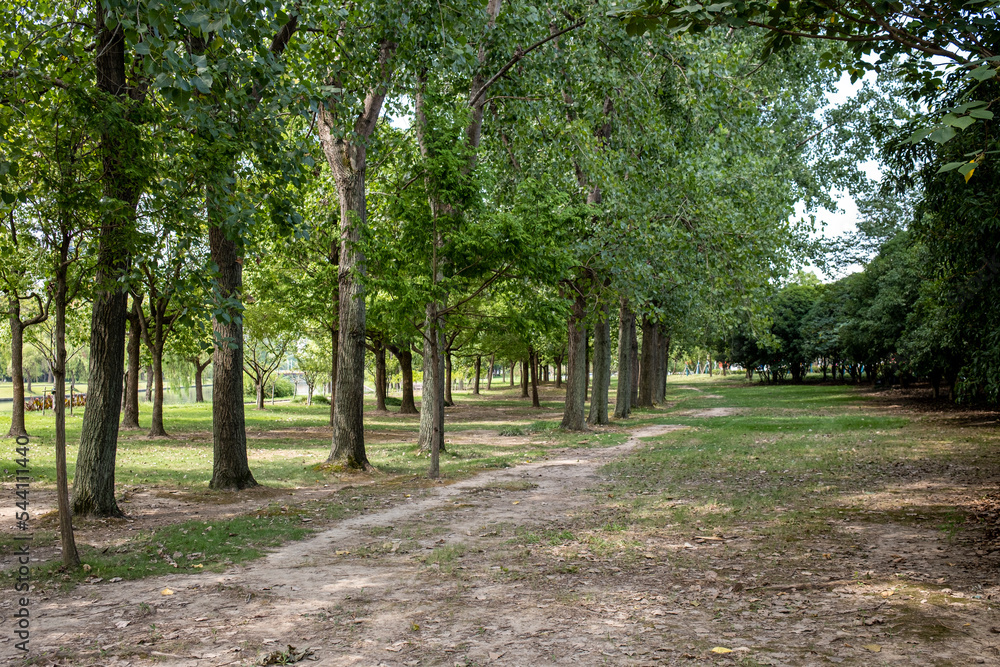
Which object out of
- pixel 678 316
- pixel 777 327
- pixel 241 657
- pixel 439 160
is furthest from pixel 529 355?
pixel 241 657

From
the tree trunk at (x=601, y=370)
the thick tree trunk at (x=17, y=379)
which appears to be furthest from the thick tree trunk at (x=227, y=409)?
the tree trunk at (x=601, y=370)

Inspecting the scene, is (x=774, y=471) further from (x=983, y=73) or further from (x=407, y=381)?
(x=407, y=381)

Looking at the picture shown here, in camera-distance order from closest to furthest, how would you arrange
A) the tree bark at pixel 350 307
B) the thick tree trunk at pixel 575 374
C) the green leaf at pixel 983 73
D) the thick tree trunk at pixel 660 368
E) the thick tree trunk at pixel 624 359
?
the green leaf at pixel 983 73, the tree bark at pixel 350 307, the thick tree trunk at pixel 575 374, the thick tree trunk at pixel 624 359, the thick tree trunk at pixel 660 368

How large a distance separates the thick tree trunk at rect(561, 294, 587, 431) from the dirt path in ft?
46.8

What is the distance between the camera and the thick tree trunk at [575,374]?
891 inches

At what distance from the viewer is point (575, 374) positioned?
22703 mm

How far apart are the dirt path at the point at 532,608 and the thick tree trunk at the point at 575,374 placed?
561 inches

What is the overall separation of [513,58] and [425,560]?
11.4 m

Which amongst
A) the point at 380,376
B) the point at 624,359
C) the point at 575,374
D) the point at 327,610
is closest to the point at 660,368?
the point at 624,359

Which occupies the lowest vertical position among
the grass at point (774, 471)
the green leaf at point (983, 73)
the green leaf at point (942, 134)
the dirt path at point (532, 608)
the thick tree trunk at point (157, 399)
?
the grass at point (774, 471)

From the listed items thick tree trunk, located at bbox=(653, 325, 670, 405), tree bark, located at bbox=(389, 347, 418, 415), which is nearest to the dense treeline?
tree bark, located at bbox=(389, 347, 418, 415)

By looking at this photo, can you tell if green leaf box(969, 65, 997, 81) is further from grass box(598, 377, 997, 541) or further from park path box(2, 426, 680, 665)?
grass box(598, 377, 997, 541)

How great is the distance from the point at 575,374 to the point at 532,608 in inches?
673

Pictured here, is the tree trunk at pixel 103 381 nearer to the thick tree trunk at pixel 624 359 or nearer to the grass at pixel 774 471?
the grass at pixel 774 471
